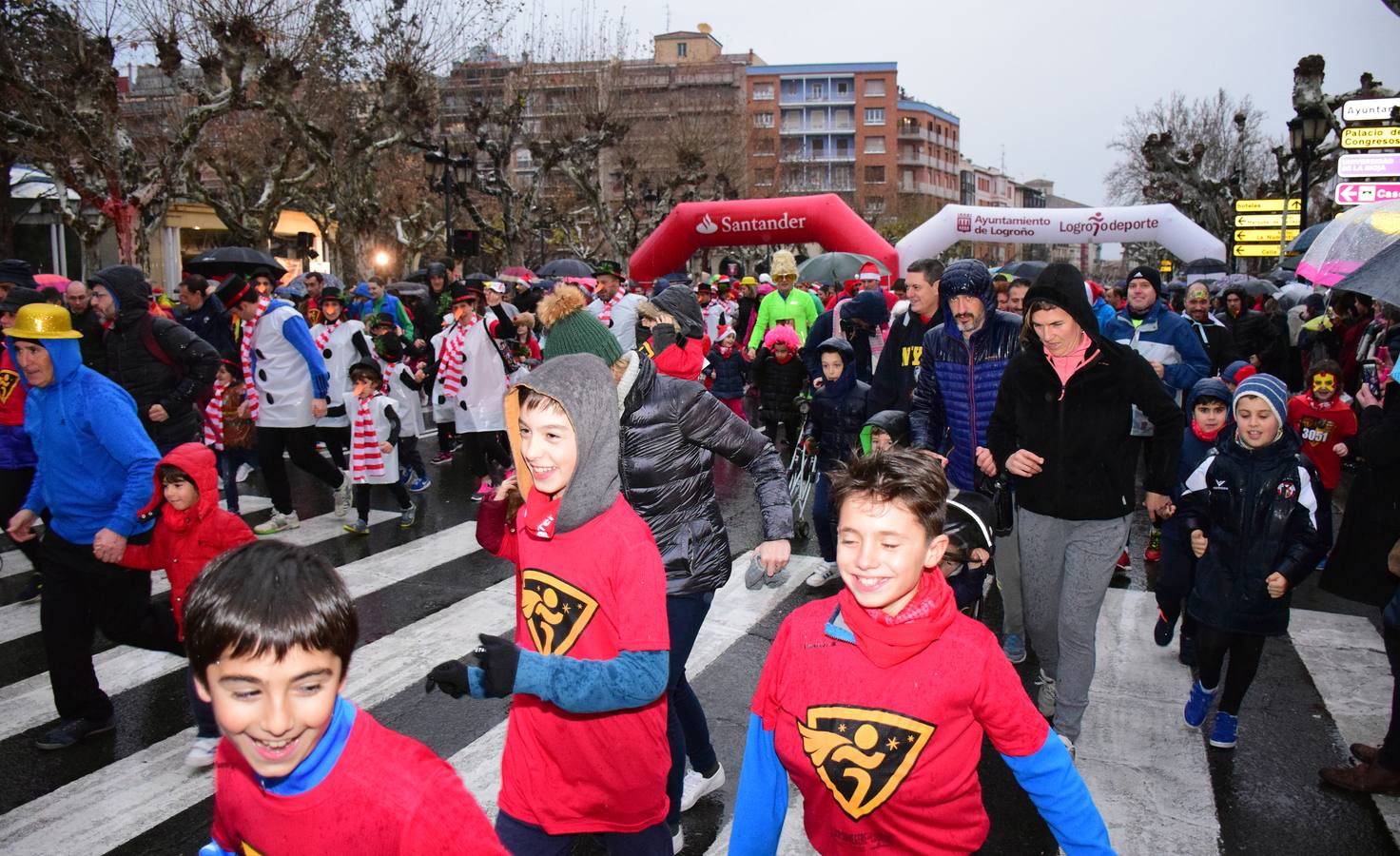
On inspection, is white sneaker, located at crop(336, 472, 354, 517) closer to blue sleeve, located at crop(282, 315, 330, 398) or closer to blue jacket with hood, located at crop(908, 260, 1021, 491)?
blue sleeve, located at crop(282, 315, 330, 398)

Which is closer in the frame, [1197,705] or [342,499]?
[1197,705]

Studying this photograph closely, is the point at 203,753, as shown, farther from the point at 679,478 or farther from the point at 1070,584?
the point at 1070,584

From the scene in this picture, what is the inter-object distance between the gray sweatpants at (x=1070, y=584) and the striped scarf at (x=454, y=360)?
256 inches

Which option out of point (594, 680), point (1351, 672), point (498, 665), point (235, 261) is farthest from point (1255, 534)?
point (235, 261)

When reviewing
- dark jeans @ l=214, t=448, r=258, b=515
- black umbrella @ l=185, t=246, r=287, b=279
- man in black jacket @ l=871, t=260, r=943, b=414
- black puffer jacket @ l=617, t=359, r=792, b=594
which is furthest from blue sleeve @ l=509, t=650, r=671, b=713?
black umbrella @ l=185, t=246, r=287, b=279

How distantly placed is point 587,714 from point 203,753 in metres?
2.70

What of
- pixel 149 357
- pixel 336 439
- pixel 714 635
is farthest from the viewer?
pixel 336 439

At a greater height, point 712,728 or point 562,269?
point 562,269

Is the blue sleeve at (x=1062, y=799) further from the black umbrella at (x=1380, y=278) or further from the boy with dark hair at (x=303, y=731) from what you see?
the black umbrella at (x=1380, y=278)

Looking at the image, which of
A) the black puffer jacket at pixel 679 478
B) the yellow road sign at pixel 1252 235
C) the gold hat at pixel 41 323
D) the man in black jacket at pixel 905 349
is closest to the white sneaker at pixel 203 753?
the gold hat at pixel 41 323

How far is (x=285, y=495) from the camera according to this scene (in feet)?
27.0

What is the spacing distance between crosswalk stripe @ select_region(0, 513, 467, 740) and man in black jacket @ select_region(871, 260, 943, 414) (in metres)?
3.58

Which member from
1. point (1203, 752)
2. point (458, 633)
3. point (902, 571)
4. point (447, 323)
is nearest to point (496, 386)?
point (447, 323)

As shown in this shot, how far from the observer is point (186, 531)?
430cm
